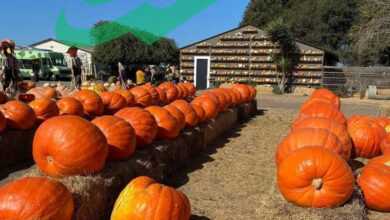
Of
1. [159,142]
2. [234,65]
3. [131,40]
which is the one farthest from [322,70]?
[131,40]

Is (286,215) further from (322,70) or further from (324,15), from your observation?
(324,15)

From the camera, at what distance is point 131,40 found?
2004 inches

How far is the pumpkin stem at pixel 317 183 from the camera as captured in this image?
4.13m

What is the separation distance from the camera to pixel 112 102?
9.02 metres

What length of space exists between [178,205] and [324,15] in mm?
46752

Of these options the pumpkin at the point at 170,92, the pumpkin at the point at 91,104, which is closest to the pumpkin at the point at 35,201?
the pumpkin at the point at 91,104

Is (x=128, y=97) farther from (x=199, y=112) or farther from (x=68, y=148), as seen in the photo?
(x=68, y=148)

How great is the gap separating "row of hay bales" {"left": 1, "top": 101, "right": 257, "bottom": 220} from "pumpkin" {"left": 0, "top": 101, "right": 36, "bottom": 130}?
3.04 ft

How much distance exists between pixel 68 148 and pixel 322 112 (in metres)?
4.49

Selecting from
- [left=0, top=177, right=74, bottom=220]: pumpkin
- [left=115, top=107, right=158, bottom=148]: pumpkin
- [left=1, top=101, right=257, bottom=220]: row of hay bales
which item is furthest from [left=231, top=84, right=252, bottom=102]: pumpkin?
[left=0, top=177, right=74, bottom=220]: pumpkin

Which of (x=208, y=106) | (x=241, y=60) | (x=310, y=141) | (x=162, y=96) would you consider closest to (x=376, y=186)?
(x=310, y=141)

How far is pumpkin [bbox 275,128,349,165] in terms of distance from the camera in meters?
5.07

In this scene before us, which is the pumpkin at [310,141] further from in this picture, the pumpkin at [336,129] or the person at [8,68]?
the person at [8,68]

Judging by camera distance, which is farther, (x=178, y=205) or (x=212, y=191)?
(x=212, y=191)
